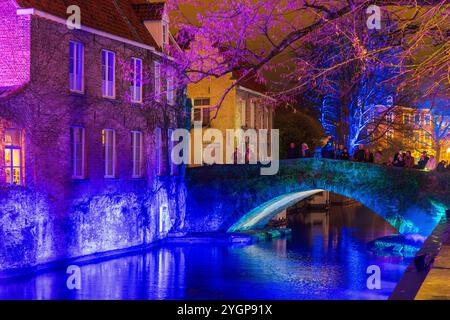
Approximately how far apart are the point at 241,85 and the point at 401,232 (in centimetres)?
1292

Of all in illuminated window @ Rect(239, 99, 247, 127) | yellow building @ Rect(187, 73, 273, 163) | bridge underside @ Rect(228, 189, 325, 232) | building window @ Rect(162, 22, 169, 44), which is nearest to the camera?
building window @ Rect(162, 22, 169, 44)

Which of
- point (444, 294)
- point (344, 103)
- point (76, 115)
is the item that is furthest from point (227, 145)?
point (444, 294)

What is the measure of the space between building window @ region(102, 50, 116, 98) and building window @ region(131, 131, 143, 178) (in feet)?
6.77

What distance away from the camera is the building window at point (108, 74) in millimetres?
24141

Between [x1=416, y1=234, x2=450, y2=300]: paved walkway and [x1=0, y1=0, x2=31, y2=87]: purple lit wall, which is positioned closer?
[x1=416, y1=234, x2=450, y2=300]: paved walkway

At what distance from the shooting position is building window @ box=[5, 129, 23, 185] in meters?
19.7

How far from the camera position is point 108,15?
24906 millimetres

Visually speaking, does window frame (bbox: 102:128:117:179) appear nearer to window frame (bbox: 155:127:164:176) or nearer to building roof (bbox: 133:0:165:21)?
window frame (bbox: 155:127:164:176)

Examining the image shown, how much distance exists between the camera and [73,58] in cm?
2256

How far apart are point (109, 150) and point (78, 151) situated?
1.79 metres

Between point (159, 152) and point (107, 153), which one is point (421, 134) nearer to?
point (159, 152)

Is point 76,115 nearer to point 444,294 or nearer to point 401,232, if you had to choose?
point 401,232

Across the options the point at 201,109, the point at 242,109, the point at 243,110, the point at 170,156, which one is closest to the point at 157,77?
the point at 170,156

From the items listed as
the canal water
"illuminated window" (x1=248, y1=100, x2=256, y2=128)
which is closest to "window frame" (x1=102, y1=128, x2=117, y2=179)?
the canal water
